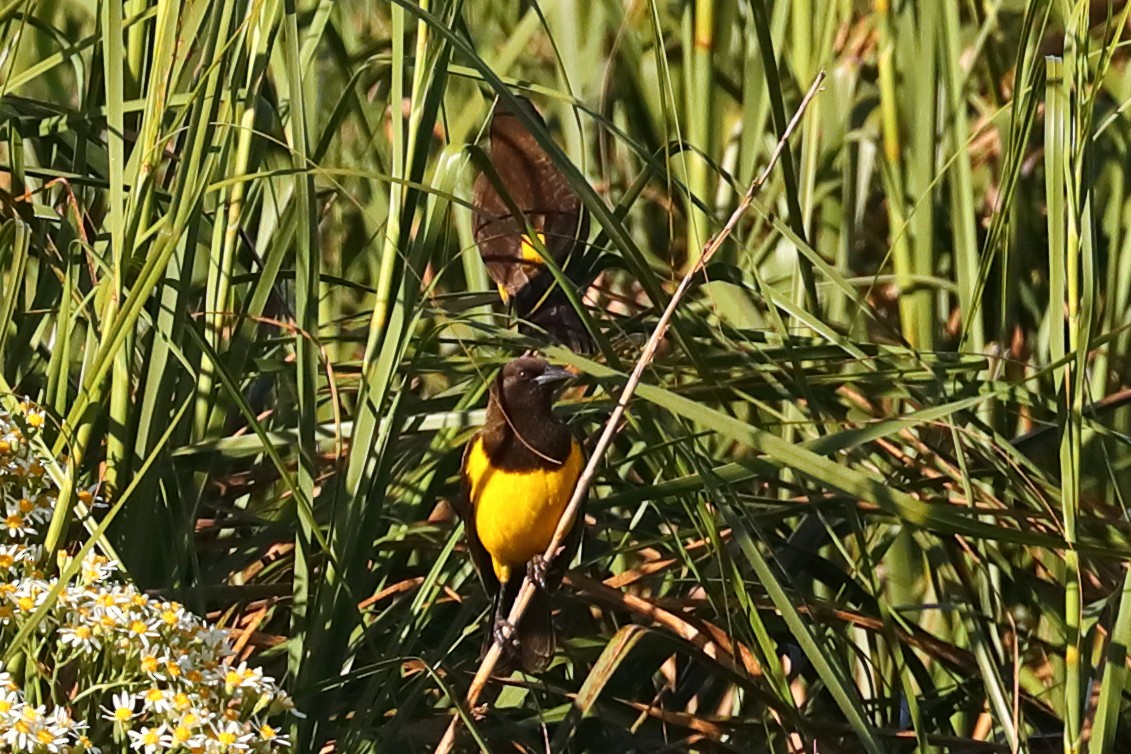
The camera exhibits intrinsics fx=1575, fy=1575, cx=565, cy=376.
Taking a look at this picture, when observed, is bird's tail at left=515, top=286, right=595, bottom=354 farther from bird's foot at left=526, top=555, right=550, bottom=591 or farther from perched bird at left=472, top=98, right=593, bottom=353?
bird's foot at left=526, top=555, right=550, bottom=591

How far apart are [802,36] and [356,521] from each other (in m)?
1.38

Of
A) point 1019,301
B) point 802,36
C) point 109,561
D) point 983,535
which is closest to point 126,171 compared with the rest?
point 109,561

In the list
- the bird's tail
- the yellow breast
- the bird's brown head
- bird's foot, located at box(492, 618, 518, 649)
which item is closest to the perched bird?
the bird's tail

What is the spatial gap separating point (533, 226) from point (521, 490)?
91cm

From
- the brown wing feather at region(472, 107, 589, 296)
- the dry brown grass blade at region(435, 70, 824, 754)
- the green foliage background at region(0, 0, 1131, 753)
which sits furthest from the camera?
the brown wing feather at region(472, 107, 589, 296)

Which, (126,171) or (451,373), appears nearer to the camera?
(126,171)

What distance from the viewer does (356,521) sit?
194 cm

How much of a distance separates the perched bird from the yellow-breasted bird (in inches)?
13.9

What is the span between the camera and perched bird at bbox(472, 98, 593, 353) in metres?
3.29

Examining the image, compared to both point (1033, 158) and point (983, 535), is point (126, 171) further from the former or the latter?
point (1033, 158)

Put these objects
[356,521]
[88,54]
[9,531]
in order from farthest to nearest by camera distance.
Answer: [88,54] → [356,521] → [9,531]

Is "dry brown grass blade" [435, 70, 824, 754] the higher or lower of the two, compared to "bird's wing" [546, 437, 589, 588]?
higher

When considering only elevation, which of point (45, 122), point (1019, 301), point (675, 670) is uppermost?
point (45, 122)

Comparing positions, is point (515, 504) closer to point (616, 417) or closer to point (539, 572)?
point (539, 572)
